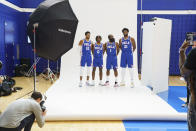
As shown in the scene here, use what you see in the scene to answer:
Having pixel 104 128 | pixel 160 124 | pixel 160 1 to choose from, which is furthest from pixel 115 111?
pixel 160 1

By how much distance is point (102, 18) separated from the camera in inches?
297

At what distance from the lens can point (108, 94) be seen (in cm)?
505

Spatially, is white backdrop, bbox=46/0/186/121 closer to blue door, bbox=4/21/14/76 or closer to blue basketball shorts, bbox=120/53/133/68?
blue basketball shorts, bbox=120/53/133/68

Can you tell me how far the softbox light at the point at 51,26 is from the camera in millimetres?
2682

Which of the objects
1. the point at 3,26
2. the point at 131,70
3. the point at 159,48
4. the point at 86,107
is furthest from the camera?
the point at 3,26

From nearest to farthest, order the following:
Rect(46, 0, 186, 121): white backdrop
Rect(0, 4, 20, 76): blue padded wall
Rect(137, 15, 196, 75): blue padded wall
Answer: Rect(46, 0, 186, 121): white backdrop < Rect(0, 4, 20, 76): blue padded wall < Rect(137, 15, 196, 75): blue padded wall

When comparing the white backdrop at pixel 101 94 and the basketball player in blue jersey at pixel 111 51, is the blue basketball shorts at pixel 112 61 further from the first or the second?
the white backdrop at pixel 101 94

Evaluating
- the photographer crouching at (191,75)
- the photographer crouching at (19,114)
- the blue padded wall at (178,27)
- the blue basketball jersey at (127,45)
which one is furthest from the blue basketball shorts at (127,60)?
the photographer crouching at (191,75)

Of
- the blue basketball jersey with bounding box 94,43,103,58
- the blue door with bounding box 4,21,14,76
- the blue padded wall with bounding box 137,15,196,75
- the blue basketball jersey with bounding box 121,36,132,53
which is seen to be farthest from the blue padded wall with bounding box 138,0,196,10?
the blue door with bounding box 4,21,14,76

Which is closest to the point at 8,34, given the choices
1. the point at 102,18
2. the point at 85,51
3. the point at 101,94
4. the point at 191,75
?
the point at 85,51

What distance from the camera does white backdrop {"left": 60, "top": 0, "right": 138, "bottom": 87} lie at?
7.29 m

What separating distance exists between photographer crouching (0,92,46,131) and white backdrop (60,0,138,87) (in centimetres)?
478

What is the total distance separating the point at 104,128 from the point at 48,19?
175cm

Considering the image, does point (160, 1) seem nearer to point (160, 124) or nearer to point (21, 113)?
point (160, 124)
